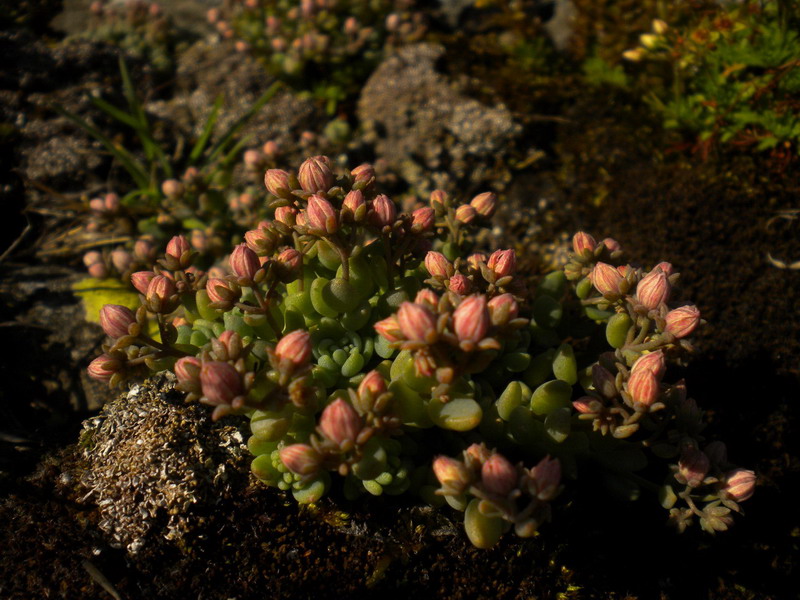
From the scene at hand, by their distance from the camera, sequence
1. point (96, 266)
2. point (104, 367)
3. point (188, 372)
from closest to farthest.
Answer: point (188, 372)
point (104, 367)
point (96, 266)

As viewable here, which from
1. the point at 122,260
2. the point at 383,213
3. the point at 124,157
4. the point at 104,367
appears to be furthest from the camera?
the point at 124,157

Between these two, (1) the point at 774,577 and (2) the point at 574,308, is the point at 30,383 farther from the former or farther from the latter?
(1) the point at 774,577

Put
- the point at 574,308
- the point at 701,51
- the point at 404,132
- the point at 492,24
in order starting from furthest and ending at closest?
the point at 492,24
the point at 404,132
the point at 701,51
the point at 574,308

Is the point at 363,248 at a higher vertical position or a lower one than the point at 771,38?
lower

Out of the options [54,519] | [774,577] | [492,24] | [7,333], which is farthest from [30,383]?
[492,24]

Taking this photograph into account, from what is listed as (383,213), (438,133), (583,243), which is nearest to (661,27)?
(438,133)

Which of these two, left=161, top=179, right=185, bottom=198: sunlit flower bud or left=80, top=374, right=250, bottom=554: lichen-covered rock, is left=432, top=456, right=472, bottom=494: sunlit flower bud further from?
left=161, top=179, right=185, bottom=198: sunlit flower bud

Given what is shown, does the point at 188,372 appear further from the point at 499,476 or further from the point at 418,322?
the point at 499,476
